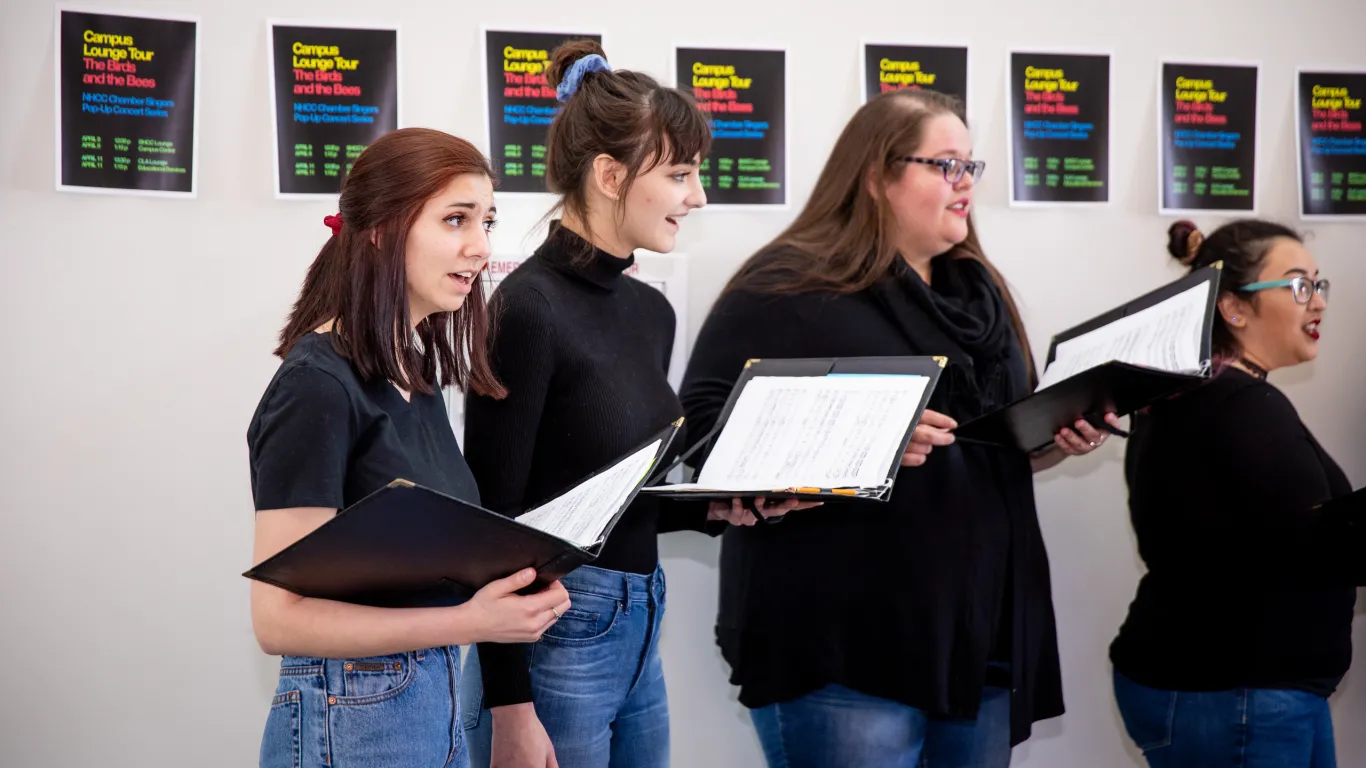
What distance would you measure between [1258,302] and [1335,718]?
0.98 metres

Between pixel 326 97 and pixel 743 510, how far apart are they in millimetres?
1061

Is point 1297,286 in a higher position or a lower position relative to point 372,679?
higher

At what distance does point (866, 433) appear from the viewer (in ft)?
5.07

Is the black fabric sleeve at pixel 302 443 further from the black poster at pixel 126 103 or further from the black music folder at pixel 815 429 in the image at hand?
the black poster at pixel 126 103

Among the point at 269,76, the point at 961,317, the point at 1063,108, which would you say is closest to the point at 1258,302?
the point at 1063,108

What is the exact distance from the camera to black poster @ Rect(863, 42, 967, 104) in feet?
7.33

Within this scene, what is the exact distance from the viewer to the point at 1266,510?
6.23 feet

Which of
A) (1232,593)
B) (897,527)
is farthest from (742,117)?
(1232,593)

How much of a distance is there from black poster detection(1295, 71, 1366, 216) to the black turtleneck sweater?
1641mm

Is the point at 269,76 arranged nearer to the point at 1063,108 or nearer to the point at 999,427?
the point at 999,427

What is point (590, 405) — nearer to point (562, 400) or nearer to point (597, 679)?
point (562, 400)

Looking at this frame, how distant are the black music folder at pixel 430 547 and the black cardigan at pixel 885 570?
23.4 inches

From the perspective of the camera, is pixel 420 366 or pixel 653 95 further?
pixel 653 95

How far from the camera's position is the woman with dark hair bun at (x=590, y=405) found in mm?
1428
